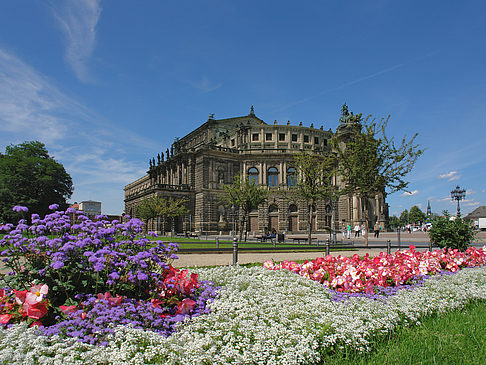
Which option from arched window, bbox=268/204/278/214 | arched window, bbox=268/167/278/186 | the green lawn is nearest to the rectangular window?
arched window, bbox=268/167/278/186

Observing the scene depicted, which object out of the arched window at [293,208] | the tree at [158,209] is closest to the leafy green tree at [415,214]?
the arched window at [293,208]

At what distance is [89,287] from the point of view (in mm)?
4707

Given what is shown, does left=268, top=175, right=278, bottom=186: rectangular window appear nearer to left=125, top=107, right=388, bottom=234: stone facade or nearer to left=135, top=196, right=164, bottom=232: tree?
left=125, top=107, right=388, bottom=234: stone facade

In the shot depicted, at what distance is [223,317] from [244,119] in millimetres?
71501

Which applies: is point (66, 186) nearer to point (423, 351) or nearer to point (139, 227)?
point (139, 227)

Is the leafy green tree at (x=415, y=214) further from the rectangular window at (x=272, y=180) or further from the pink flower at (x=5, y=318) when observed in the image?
the pink flower at (x=5, y=318)

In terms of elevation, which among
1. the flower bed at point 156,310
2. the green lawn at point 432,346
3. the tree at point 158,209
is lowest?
the green lawn at point 432,346

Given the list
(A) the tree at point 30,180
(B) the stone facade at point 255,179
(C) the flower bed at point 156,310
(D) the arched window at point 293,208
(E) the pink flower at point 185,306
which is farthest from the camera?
(D) the arched window at point 293,208

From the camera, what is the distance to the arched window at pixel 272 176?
62.5 m

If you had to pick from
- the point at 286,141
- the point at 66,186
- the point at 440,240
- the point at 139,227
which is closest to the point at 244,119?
the point at 286,141

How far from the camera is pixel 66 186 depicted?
53281 mm

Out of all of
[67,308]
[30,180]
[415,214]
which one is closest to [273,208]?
[30,180]

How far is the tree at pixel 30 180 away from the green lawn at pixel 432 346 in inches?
1895

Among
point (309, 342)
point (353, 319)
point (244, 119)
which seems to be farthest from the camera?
point (244, 119)
